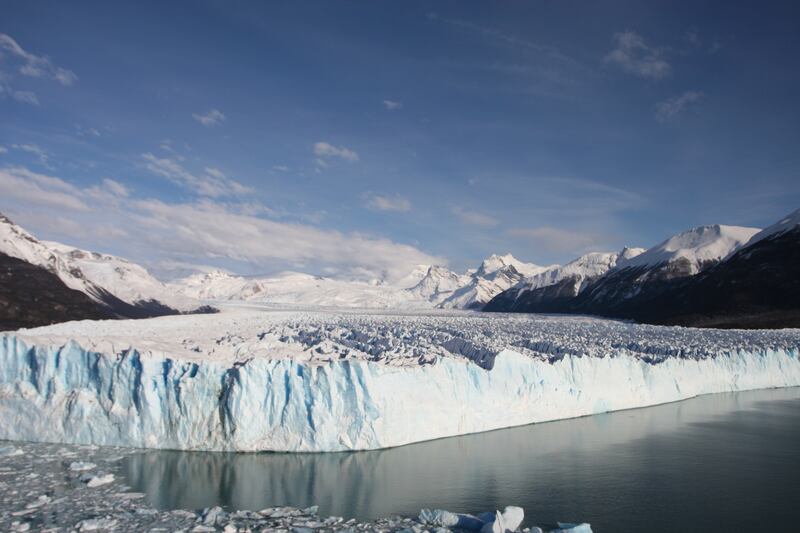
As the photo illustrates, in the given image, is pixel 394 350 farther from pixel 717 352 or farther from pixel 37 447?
pixel 717 352

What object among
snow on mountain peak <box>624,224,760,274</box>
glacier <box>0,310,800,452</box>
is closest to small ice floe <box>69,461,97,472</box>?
glacier <box>0,310,800,452</box>

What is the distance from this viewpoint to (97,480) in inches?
421

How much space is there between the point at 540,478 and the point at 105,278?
71.4 m

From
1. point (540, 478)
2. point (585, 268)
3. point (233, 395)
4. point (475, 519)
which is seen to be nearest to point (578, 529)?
point (475, 519)

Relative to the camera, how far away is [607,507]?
10086 mm

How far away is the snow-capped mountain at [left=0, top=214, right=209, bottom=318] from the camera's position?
182 ft

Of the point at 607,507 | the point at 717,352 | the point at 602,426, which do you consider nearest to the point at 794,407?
the point at 717,352

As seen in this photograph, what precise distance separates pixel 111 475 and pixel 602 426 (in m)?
13.8

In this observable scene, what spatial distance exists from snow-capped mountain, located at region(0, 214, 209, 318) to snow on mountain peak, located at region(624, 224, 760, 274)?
73.4 meters

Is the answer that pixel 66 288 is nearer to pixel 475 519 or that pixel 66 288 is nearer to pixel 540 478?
pixel 540 478

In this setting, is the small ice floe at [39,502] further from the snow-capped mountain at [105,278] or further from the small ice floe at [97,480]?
the snow-capped mountain at [105,278]

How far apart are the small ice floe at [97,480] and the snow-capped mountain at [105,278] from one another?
52122 mm

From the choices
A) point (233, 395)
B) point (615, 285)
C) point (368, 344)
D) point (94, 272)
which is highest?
point (94, 272)

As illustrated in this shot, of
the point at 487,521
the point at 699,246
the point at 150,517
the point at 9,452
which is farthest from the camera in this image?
the point at 699,246
